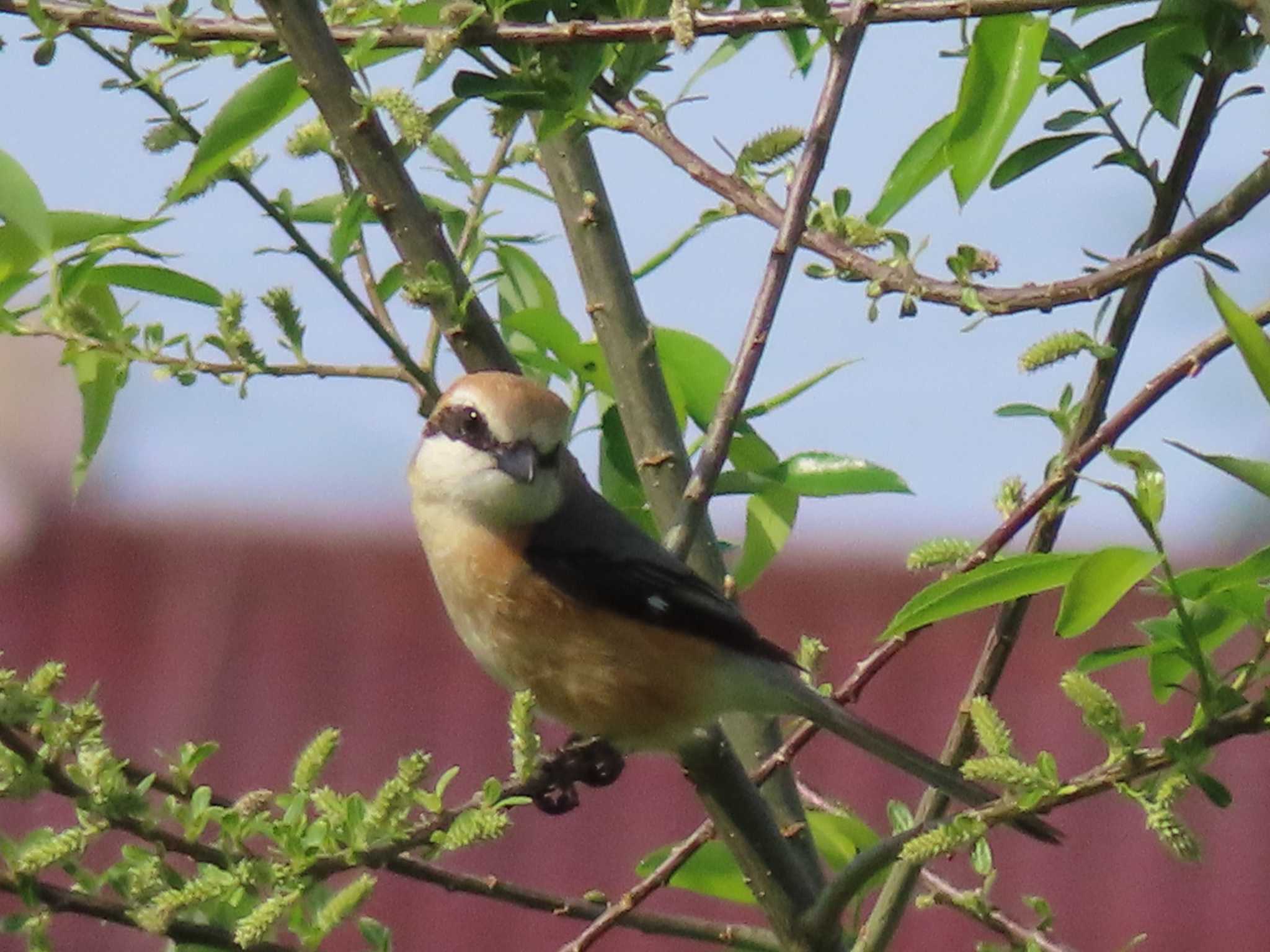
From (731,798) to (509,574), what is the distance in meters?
0.70

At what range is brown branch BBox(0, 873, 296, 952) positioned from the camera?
1504 mm

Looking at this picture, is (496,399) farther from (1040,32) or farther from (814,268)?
(1040,32)

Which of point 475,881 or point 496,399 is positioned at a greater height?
point 496,399

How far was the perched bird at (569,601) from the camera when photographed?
7.80 ft

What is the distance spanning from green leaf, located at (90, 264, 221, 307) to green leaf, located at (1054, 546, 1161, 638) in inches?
38.2

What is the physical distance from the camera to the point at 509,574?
8.41 feet

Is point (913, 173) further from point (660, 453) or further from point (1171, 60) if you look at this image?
point (660, 453)

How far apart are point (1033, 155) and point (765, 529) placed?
539 mm

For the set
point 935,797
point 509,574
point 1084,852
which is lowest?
point 935,797

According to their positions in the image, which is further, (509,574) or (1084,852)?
(1084,852)

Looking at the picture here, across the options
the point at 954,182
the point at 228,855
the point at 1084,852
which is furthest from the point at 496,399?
the point at 1084,852

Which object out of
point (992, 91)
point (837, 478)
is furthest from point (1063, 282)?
point (837, 478)

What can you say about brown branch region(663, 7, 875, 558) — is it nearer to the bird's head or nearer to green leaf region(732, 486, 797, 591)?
green leaf region(732, 486, 797, 591)

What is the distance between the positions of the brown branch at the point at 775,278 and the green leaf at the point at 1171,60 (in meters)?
0.35
